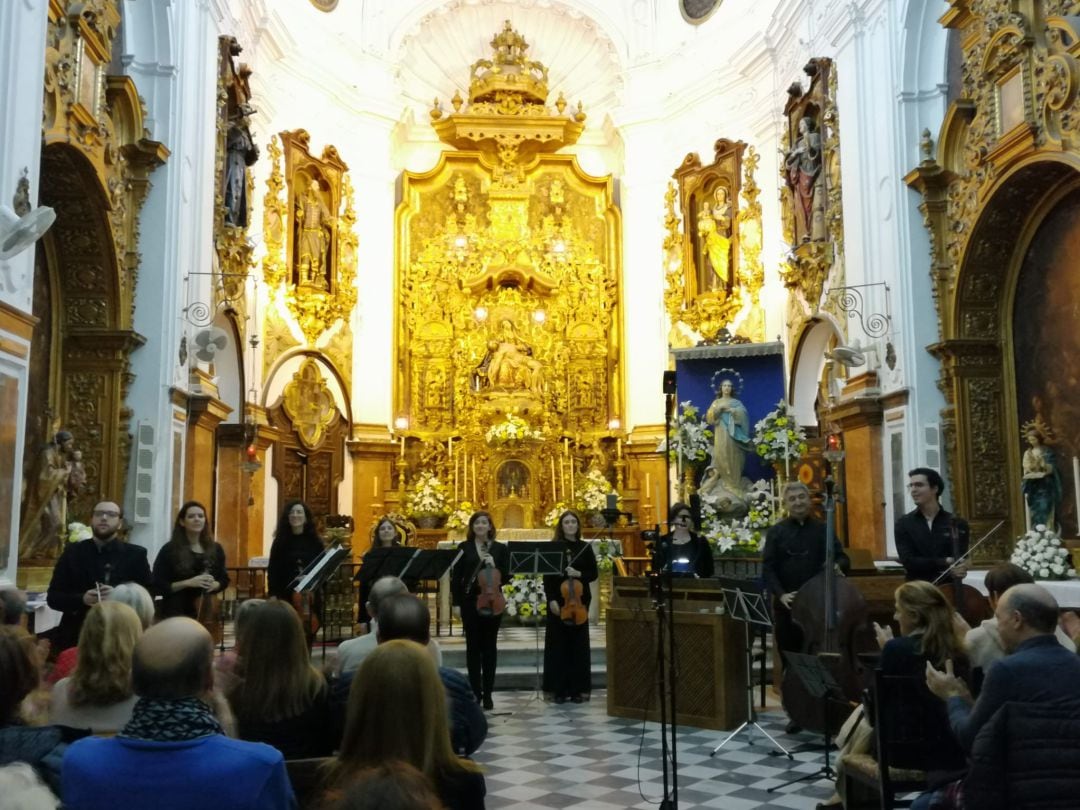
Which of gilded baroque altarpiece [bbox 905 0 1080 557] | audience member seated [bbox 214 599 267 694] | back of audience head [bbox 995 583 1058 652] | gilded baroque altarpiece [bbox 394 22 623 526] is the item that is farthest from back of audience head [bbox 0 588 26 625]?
gilded baroque altarpiece [bbox 394 22 623 526]

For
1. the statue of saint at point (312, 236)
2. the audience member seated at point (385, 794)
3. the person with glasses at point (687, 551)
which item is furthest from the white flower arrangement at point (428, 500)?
the audience member seated at point (385, 794)

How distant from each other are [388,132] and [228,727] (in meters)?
18.2

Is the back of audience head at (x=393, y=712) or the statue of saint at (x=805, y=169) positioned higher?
the statue of saint at (x=805, y=169)

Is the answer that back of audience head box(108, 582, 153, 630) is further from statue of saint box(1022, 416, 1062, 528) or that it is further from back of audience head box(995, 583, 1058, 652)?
statue of saint box(1022, 416, 1062, 528)

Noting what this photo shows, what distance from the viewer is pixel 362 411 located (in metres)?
18.8

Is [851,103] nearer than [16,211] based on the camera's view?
No

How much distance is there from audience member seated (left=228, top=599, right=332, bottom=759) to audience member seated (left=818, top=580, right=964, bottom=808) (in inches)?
94.7

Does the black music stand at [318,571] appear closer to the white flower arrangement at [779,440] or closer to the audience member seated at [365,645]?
the audience member seated at [365,645]

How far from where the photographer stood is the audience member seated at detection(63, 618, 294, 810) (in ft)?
6.84

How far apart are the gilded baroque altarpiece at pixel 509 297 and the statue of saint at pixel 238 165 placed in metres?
5.30

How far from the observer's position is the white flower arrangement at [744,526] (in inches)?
493

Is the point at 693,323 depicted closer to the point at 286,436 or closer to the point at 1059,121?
the point at 286,436

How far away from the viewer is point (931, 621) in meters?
4.46

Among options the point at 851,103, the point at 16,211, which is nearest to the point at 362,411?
the point at 851,103
